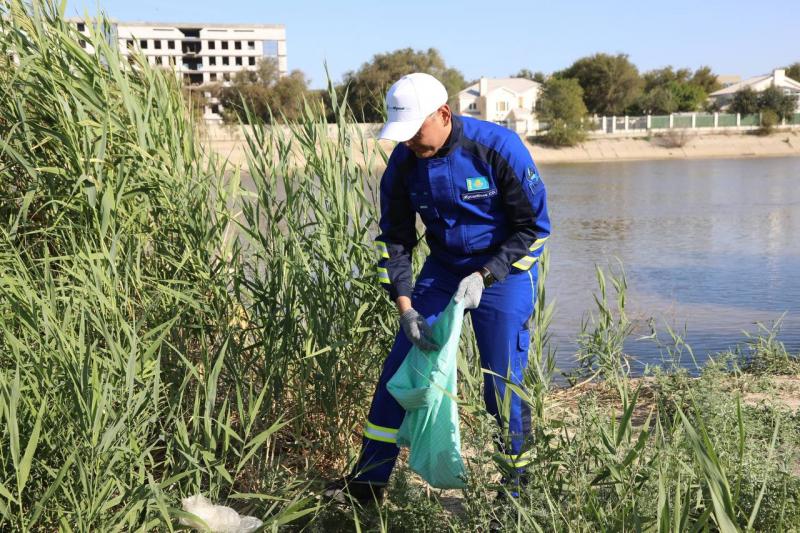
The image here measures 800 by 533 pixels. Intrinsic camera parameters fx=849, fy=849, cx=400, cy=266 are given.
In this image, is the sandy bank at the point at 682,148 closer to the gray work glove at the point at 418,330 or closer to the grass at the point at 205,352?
the grass at the point at 205,352

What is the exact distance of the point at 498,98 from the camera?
259 feet

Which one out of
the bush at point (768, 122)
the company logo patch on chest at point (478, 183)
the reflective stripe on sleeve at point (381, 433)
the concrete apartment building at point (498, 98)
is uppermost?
the concrete apartment building at point (498, 98)

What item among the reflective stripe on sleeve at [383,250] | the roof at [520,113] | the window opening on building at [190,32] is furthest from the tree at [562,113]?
the reflective stripe on sleeve at [383,250]

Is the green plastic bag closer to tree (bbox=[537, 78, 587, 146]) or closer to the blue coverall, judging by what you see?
the blue coverall

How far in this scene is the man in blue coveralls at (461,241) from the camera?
10.6ft

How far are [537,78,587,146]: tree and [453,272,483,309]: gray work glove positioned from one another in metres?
54.3

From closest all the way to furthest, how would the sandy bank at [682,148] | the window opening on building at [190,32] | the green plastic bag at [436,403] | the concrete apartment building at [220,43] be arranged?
the green plastic bag at [436,403], the sandy bank at [682,148], the concrete apartment building at [220,43], the window opening on building at [190,32]

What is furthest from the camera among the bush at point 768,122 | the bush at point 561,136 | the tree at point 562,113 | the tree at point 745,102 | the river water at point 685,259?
the tree at point 745,102

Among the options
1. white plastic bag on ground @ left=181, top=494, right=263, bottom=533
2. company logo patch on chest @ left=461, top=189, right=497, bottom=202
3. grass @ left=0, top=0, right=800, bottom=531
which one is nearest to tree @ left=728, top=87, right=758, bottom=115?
grass @ left=0, top=0, right=800, bottom=531

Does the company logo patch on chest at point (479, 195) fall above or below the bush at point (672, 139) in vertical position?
below

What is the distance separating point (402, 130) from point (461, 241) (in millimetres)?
535

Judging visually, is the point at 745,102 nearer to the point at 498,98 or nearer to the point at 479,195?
the point at 498,98

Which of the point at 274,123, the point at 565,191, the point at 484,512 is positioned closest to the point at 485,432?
the point at 484,512

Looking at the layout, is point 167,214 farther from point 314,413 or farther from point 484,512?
point 484,512
